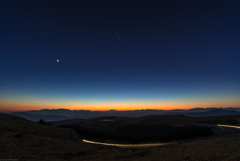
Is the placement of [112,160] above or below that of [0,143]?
below

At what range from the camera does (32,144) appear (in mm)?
24188

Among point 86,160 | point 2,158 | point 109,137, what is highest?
point 2,158

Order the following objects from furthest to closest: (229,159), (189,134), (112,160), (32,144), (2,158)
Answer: (189,134)
(32,144)
(112,160)
(2,158)
(229,159)

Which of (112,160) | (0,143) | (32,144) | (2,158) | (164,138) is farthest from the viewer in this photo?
(164,138)

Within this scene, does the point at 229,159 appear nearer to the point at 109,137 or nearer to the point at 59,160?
the point at 59,160

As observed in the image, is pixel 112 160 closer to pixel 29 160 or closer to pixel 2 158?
pixel 29 160

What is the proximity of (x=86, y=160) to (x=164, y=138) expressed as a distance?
25.8 m

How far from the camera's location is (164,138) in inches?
1401

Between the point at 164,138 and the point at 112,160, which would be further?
the point at 164,138

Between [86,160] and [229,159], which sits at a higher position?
[229,159]

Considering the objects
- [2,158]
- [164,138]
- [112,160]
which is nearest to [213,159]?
[112,160]

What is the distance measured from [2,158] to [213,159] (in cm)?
2656

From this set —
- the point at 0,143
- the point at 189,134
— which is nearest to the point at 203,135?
the point at 189,134

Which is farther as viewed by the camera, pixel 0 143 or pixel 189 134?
pixel 189 134
